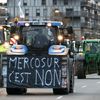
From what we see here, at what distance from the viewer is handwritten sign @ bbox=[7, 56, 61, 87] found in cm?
2592

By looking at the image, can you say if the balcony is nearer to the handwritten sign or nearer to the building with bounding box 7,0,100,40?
the building with bounding box 7,0,100,40

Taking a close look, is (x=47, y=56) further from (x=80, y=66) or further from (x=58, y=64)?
(x=80, y=66)

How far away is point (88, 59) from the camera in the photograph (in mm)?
46844

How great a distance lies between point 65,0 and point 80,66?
10234 cm

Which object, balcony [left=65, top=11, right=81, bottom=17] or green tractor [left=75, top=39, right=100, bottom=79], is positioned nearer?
green tractor [left=75, top=39, right=100, bottom=79]

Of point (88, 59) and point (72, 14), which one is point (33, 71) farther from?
point (72, 14)

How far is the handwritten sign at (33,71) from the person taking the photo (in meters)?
25.9

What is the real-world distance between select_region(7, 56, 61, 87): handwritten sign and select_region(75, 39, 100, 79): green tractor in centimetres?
1995

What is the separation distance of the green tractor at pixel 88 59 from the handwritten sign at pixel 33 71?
19953 millimetres

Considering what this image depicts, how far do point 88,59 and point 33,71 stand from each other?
21046 mm

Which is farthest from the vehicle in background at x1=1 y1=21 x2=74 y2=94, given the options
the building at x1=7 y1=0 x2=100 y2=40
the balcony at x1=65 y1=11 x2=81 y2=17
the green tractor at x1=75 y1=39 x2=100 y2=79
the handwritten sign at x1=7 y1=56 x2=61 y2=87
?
the balcony at x1=65 y1=11 x2=81 y2=17

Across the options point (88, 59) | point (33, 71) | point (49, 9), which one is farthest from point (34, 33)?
point (49, 9)

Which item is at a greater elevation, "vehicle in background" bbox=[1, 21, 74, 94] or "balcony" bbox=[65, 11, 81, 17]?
"vehicle in background" bbox=[1, 21, 74, 94]

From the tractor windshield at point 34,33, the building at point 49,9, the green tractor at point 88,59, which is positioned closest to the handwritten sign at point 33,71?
the tractor windshield at point 34,33
